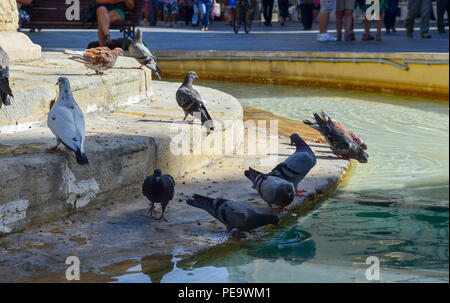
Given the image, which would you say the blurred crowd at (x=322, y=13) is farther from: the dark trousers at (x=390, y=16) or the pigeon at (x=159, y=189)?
the pigeon at (x=159, y=189)

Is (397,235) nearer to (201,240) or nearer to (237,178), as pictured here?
(201,240)

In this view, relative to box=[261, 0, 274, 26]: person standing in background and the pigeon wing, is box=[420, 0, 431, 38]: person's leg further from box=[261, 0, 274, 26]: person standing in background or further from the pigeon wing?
the pigeon wing

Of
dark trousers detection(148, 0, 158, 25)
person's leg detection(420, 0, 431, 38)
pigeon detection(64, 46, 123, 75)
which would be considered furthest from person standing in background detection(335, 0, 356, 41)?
dark trousers detection(148, 0, 158, 25)

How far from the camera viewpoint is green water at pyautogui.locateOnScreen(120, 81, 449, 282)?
10.4 ft

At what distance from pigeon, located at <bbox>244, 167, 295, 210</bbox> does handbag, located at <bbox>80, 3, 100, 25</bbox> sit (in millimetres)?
7459

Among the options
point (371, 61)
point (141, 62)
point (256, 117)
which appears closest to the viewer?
point (141, 62)

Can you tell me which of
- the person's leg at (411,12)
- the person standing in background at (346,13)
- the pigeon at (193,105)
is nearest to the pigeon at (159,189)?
the pigeon at (193,105)

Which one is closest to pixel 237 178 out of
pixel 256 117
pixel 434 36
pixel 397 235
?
pixel 397 235

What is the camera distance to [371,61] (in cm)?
930

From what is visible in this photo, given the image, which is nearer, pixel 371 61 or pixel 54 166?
pixel 54 166

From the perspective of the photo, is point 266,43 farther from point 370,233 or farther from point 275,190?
point 370,233

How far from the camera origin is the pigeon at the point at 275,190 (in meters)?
4.14

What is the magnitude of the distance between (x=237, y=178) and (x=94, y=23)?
7193mm

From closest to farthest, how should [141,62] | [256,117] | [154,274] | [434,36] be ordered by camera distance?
1. [154,274]
2. [141,62]
3. [256,117]
4. [434,36]
